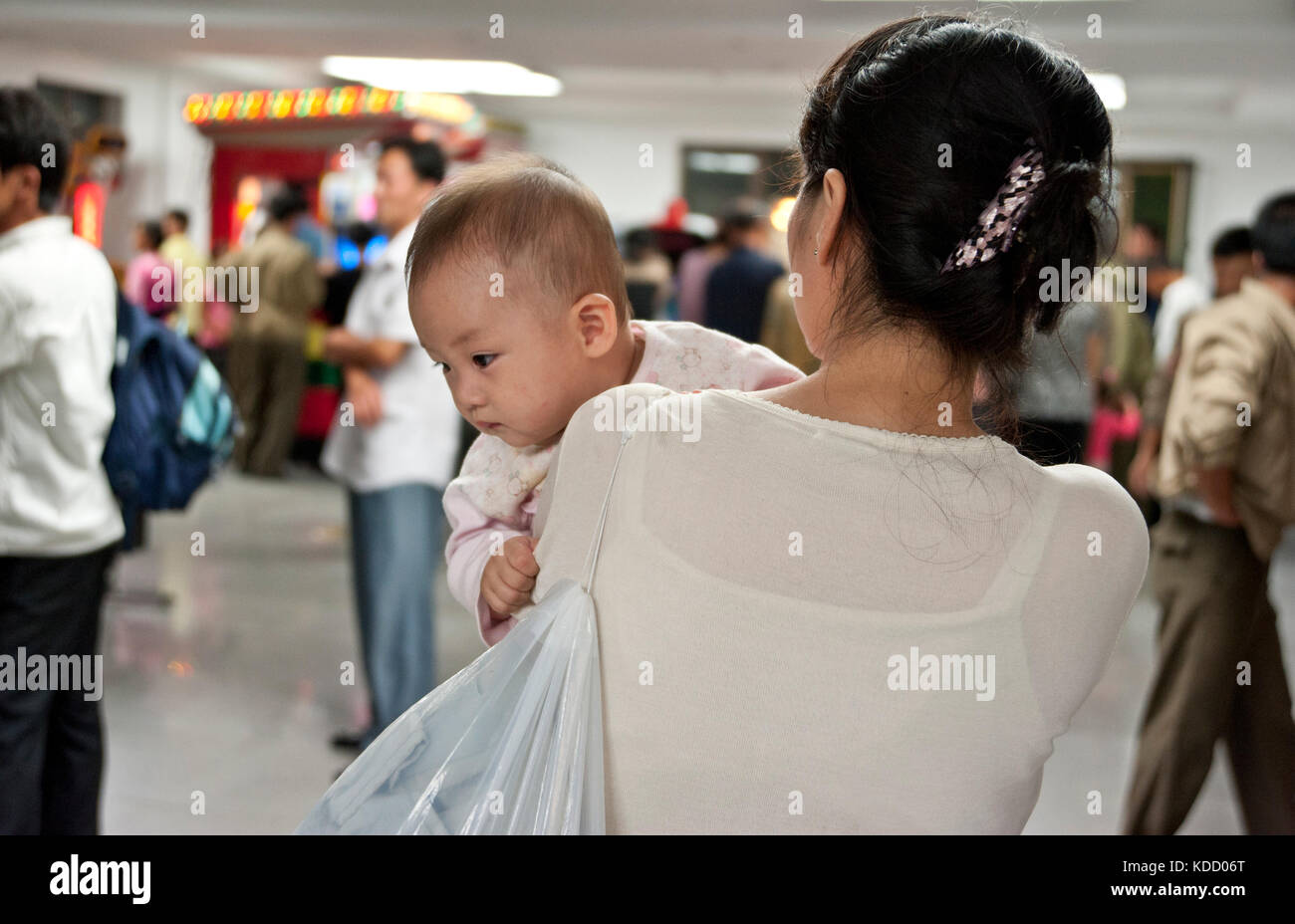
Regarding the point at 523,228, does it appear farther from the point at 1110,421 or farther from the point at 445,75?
the point at 445,75

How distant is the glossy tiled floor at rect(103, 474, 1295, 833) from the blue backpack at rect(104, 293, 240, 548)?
2.81 ft

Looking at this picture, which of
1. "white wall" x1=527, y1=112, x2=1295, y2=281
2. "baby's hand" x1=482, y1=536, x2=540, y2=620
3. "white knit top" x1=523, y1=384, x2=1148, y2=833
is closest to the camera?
"white knit top" x1=523, y1=384, x2=1148, y2=833

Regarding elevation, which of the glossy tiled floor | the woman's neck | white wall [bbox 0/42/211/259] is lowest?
the glossy tiled floor

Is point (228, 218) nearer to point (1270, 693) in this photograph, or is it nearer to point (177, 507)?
point (177, 507)

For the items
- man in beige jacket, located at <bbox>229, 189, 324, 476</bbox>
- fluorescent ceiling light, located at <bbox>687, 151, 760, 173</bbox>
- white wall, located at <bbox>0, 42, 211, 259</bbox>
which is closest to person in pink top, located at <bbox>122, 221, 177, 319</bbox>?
man in beige jacket, located at <bbox>229, 189, 324, 476</bbox>

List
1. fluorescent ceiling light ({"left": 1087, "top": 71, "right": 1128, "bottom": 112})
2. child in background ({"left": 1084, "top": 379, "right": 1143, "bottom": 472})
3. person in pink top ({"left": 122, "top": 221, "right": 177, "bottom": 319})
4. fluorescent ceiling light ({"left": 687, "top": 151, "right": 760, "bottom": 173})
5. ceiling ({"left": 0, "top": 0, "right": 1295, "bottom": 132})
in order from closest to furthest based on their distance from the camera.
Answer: child in background ({"left": 1084, "top": 379, "right": 1143, "bottom": 472}) → ceiling ({"left": 0, "top": 0, "right": 1295, "bottom": 132}) → person in pink top ({"left": 122, "top": 221, "right": 177, "bottom": 319}) → fluorescent ceiling light ({"left": 1087, "top": 71, "right": 1128, "bottom": 112}) → fluorescent ceiling light ({"left": 687, "top": 151, "right": 760, "bottom": 173})

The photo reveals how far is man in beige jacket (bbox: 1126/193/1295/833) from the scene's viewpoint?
9.11ft

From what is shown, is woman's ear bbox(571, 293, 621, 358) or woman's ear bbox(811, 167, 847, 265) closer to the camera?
woman's ear bbox(811, 167, 847, 265)

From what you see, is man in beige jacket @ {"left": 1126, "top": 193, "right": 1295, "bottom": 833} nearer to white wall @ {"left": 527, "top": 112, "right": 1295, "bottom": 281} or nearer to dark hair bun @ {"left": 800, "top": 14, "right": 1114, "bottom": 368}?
dark hair bun @ {"left": 800, "top": 14, "right": 1114, "bottom": 368}

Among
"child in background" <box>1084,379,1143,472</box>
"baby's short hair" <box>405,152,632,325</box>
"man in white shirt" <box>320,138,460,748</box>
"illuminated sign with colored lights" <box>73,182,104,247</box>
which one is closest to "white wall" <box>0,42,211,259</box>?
"illuminated sign with colored lights" <box>73,182,104,247</box>

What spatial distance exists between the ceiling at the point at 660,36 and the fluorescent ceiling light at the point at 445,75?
336 millimetres

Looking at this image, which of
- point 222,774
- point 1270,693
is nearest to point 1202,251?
point 1270,693

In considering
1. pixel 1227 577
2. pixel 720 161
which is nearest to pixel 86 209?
pixel 1227 577

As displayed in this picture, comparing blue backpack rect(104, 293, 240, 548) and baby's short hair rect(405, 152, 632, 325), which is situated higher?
baby's short hair rect(405, 152, 632, 325)
